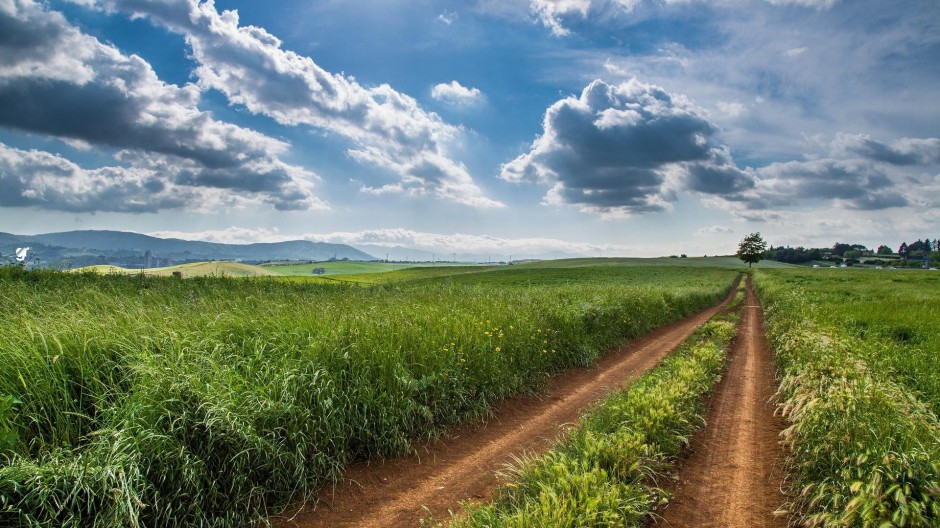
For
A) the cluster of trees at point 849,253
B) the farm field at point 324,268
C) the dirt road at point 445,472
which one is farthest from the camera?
the cluster of trees at point 849,253

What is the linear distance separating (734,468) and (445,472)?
408cm

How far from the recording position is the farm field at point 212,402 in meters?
4.28

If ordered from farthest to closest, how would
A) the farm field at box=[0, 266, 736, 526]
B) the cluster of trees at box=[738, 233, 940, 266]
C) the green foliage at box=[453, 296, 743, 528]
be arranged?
the cluster of trees at box=[738, 233, 940, 266]
the green foliage at box=[453, 296, 743, 528]
the farm field at box=[0, 266, 736, 526]

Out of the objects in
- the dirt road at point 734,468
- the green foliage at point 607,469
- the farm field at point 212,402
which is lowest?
the dirt road at point 734,468

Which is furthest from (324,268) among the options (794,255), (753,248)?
(794,255)

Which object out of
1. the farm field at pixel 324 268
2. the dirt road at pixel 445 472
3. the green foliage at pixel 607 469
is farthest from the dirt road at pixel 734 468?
the farm field at pixel 324 268

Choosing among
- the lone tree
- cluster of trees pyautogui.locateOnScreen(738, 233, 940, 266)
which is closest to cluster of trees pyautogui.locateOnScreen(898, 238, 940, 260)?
cluster of trees pyautogui.locateOnScreen(738, 233, 940, 266)

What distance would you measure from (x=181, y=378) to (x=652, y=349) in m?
13.8

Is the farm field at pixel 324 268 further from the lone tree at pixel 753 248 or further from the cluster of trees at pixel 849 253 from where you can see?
the cluster of trees at pixel 849 253

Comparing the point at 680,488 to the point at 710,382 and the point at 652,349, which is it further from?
the point at 652,349

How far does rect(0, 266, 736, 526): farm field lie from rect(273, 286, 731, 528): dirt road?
0.27m

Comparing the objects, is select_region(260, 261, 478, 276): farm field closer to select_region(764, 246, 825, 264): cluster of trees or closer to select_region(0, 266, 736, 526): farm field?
select_region(0, 266, 736, 526): farm field

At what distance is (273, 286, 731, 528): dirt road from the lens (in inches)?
210

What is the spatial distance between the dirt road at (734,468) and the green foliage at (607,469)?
0.27 metres
